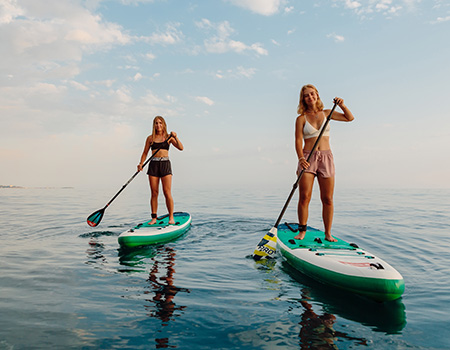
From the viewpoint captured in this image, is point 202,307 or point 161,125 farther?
point 161,125

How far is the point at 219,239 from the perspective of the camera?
7.52 metres

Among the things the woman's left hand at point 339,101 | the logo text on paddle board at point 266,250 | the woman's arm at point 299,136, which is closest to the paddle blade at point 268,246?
the logo text on paddle board at point 266,250

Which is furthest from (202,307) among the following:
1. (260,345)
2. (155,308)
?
(260,345)

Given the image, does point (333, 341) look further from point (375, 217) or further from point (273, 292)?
point (375, 217)

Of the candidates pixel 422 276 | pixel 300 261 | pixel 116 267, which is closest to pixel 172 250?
pixel 116 267

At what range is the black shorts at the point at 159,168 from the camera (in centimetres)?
765

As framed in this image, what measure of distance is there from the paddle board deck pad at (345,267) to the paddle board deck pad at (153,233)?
282 centimetres

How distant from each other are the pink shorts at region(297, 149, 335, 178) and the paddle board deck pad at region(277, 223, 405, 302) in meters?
1.12

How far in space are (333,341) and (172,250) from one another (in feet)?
13.6

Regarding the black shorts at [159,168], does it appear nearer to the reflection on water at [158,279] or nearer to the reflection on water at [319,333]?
the reflection on water at [158,279]

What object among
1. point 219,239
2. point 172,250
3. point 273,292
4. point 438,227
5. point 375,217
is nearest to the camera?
point 273,292

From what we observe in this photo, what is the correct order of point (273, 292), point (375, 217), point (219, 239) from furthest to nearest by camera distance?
point (375, 217), point (219, 239), point (273, 292)

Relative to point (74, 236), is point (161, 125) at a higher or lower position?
higher

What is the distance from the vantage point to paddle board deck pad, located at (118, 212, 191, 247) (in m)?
6.44
